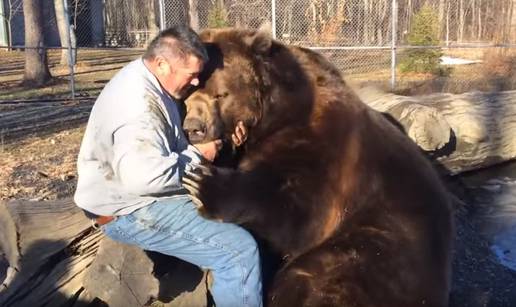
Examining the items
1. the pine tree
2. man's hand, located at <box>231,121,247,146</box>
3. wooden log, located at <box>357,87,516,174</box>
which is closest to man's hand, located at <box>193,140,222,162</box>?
man's hand, located at <box>231,121,247,146</box>

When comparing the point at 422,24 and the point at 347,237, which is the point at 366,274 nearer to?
the point at 347,237

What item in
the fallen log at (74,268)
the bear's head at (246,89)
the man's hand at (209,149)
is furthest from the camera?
the fallen log at (74,268)

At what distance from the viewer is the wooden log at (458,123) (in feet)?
19.9

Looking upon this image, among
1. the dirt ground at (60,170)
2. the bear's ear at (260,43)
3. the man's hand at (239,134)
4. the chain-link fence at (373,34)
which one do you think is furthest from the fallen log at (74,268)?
the chain-link fence at (373,34)

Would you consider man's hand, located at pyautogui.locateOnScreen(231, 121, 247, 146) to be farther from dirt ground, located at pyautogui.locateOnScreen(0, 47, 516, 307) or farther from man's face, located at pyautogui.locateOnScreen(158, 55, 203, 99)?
dirt ground, located at pyautogui.locateOnScreen(0, 47, 516, 307)

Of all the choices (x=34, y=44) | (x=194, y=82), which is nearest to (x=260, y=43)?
(x=194, y=82)

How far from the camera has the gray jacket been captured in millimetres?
3211

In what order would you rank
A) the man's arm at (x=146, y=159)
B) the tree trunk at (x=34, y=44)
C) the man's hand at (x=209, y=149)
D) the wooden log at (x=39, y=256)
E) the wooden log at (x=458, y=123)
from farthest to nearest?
the tree trunk at (x=34, y=44) < the wooden log at (x=458, y=123) < the wooden log at (x=39, y=256) < the man's hand at (x=209, y=149) < the man's arm at (x=146, y=159)

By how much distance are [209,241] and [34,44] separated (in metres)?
16.5

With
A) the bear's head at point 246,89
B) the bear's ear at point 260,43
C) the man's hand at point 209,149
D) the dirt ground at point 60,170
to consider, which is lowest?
the dirt ground at point 60,170

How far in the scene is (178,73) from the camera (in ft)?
11.5

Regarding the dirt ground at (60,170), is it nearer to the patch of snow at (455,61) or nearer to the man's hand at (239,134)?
the man's hand at (239,134)

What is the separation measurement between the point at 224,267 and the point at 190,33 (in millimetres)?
1225

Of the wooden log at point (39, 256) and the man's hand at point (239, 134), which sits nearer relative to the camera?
the man's hand at point (239, 134)
